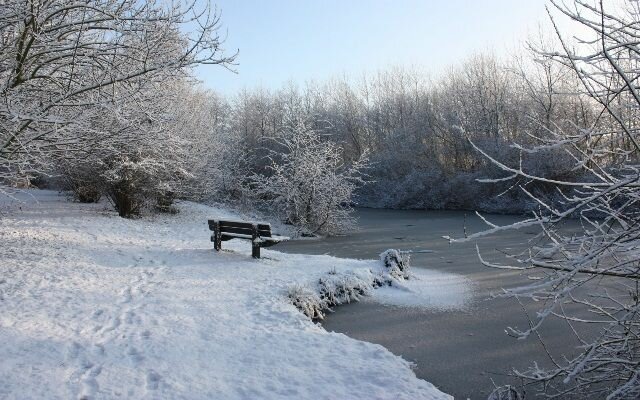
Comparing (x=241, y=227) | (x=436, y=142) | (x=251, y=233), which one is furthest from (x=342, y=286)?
(x=436, y=142)

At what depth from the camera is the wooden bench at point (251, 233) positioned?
1094 centimetres

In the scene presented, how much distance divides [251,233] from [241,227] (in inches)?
14.2

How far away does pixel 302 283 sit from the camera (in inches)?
356

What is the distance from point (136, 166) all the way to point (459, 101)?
103 ft

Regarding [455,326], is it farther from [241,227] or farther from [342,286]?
[241,227]

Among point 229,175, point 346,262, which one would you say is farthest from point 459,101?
point 346,262

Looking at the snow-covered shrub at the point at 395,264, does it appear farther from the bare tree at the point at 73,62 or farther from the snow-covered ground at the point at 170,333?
the bare tree at the point at 73,62

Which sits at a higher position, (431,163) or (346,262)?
(431,163)

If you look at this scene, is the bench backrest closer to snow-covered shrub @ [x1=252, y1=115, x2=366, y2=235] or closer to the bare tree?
the bare tree

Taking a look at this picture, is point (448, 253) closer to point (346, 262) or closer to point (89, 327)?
point (346, 262)

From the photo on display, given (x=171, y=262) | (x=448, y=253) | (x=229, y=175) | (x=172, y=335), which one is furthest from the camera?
(x=229, y=175)

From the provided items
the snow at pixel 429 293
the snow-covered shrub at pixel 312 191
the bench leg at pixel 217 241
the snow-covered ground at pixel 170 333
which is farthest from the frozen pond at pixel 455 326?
the snow-covered shrub at pixel 312 191

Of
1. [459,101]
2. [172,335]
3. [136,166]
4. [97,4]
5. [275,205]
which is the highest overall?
[459,101]

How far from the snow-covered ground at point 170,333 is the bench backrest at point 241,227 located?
615 millimetres
